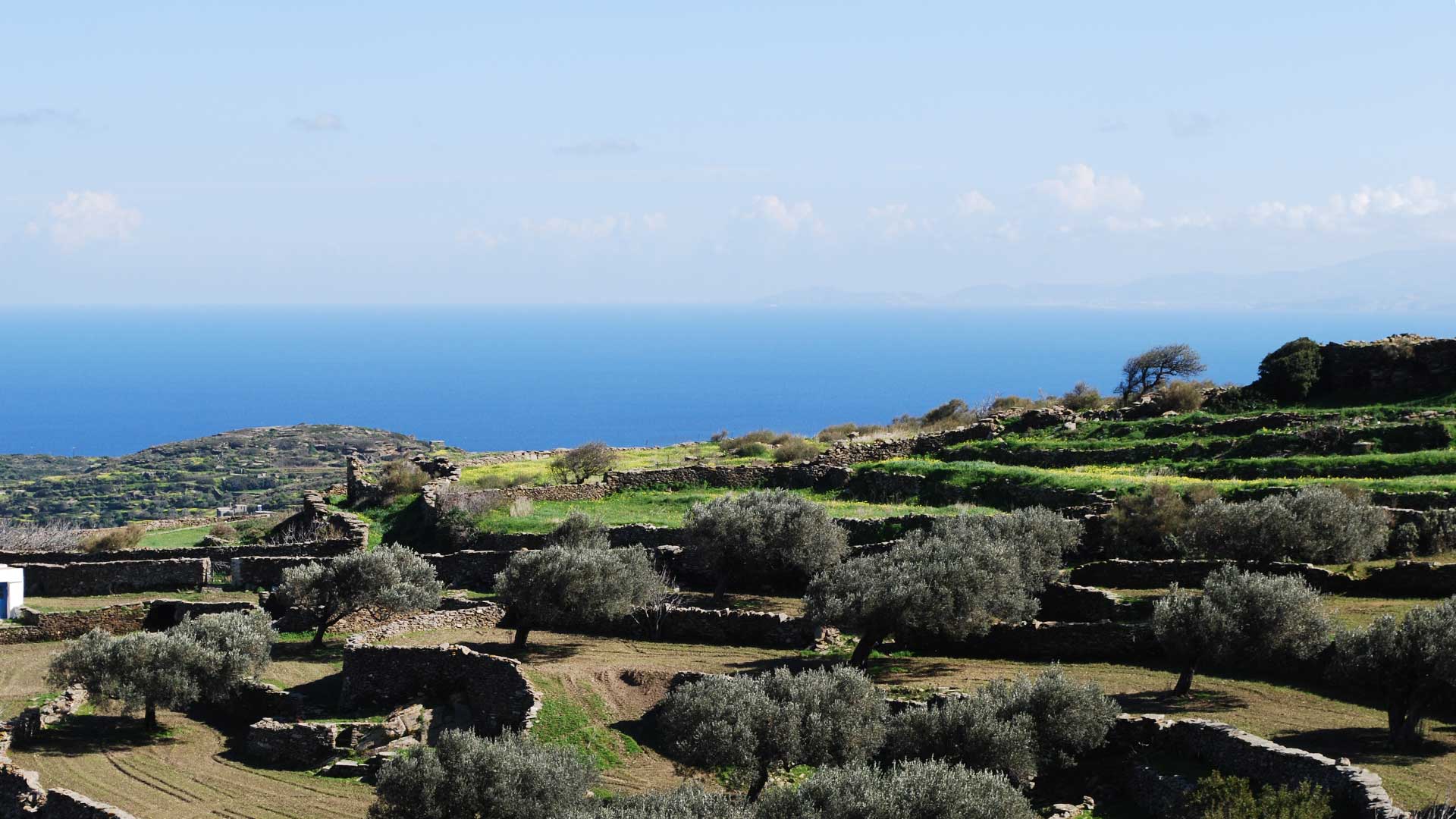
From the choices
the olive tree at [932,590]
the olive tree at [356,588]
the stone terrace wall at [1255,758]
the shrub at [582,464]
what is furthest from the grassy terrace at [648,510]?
the stone terrace wall at [1255,758]

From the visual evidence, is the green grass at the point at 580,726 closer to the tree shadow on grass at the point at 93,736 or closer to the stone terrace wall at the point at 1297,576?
the tree shadow on grass at the point at 93,736

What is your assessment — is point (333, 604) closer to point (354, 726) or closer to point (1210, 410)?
point (354, 726)

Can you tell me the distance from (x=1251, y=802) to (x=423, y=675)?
1816 cm

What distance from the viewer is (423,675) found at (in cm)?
2942

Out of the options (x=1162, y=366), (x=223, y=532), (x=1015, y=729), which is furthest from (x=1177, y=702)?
(x=1162, y=366)

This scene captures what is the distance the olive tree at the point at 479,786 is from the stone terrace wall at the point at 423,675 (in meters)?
6.81

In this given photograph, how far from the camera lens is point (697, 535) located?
35688 mm

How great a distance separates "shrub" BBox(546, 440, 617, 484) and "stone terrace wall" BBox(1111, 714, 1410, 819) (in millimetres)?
32500

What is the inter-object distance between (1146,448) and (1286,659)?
20.9 metres

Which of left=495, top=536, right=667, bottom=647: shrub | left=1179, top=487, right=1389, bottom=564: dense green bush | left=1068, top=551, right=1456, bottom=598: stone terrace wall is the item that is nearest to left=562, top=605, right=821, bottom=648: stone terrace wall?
left=495, top=536, right=667, bottom=647: shrub

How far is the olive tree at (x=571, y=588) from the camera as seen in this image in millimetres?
31188

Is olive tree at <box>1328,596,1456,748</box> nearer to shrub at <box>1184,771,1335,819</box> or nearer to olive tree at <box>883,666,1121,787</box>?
shrub at <box>1184,771,1335,819</box>

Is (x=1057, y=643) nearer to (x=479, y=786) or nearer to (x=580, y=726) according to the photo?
(x=580, y=726)

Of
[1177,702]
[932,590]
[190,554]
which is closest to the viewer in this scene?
[1177,702]
